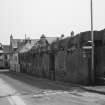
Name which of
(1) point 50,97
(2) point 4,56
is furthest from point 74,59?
(2) point 4,56

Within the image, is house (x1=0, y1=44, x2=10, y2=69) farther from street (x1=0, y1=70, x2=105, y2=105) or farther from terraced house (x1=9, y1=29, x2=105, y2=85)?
street (x1=0, y1=70, x2=105, y2=105)

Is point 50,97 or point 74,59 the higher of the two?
point 74,59

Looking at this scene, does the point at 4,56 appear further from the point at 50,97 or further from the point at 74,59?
the point at 50,97

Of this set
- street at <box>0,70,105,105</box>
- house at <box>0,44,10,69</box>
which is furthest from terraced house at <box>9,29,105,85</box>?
house at <box>0,44,10,69</box>

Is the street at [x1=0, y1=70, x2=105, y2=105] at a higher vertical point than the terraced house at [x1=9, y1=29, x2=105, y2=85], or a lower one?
lower

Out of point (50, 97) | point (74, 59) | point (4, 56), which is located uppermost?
point (74, 59)

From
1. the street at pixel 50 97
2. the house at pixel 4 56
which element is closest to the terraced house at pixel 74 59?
the street at pixel 50 97

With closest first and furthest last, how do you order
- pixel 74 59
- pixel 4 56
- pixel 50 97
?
1. pixel 50 97
2. pixel 74 59
3. pixel 4 56

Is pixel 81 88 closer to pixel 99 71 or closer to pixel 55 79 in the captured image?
pixel 99 71

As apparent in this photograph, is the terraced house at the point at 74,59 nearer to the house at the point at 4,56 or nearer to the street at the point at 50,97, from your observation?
the street at the point at 50,97

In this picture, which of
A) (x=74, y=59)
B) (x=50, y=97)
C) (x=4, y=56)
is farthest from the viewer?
(x=4, y=56)

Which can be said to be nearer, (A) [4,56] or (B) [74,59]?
(B) [74,59]

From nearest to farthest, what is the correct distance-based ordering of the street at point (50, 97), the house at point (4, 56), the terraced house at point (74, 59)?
the street at point (50, 97) → the terraced house at point (74, 59) → the house at point (4, 56)

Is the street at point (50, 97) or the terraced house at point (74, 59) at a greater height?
the terraced house at point (74, 59)
